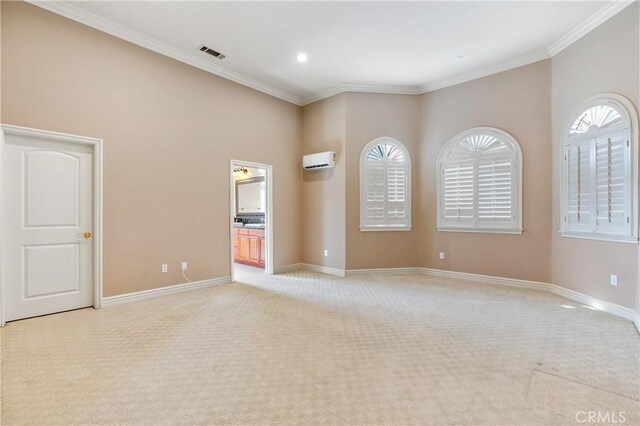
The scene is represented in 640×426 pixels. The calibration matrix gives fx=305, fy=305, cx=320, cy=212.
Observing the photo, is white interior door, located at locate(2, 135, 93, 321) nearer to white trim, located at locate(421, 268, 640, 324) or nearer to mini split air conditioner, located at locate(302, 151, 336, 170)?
mini split air conditioner, located at locate(302, 151, 336, 170)

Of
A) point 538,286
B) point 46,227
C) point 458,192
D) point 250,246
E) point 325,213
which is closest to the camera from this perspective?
point 46,227

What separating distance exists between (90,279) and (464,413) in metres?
4.12

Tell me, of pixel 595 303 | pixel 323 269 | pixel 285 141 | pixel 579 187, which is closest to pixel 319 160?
pixel 285 141

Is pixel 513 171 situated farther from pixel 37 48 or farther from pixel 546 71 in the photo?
pixel 37 48

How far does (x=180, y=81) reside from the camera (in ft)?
14.5

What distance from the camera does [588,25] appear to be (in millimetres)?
3727

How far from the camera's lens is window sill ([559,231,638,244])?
331cm

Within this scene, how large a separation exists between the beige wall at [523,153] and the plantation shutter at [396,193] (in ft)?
1.01

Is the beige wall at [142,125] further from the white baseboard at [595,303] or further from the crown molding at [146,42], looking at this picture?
the white baseboard at [595,303]

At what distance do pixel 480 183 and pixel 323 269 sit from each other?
10.3 ft

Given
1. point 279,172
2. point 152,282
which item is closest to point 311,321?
point 152,282

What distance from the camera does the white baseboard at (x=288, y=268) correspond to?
580 cm

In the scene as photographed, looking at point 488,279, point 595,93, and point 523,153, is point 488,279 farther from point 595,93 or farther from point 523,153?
point 595,93

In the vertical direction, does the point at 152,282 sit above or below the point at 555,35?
below
